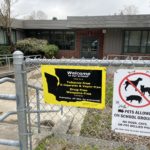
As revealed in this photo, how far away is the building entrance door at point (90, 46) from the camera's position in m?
17.9

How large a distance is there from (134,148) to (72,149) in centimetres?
97

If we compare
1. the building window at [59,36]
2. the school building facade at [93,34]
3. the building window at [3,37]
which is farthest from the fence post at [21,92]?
the building window at [59,36]

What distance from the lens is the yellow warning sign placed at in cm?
165

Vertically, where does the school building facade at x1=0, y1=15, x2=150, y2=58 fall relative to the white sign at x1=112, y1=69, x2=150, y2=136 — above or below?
above

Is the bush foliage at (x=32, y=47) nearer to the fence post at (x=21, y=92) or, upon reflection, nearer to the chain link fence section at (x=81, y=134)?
the chain link fence section at (x=81, y=134)

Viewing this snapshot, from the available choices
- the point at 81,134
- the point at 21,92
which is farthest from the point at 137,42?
the point at 21,92

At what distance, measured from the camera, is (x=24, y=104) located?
1.82 meters

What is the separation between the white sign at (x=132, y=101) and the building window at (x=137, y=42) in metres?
15.3

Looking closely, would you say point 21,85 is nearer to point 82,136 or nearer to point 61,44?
point 82,136

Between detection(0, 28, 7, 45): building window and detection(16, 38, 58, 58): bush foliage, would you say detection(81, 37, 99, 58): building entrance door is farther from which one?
detection(0, 28, 7, 45): building window

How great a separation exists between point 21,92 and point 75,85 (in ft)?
1.65

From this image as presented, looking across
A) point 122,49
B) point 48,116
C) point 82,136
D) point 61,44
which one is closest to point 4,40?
point 61,44

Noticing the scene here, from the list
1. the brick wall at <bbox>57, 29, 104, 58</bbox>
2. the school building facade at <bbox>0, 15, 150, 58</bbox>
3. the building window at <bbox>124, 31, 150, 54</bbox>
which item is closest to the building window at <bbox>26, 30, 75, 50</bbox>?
the school building facade at <bbox>0, 15, 150, 58</bbox>

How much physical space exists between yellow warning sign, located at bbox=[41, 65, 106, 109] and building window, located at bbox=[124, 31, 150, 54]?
50.6 feet
